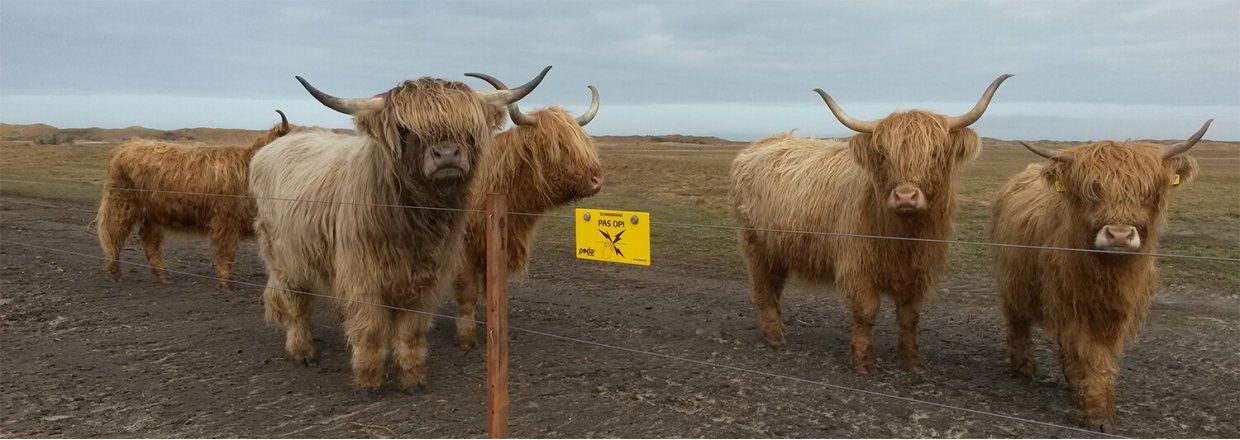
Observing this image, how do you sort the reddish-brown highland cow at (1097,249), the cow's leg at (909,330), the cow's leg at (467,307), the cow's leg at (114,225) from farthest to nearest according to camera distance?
the cow's leg at (114,225)
the cow's leg at (467,307)
the cow's leg at (909,330)
the reddish-brown highland cow at (1097,249)

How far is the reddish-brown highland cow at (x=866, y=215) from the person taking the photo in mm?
4930

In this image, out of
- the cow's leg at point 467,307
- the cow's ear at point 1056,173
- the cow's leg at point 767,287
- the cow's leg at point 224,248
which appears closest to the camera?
the cow's ear at point 1056,173

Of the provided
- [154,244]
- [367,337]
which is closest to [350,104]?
[367,337]

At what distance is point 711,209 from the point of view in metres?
16.9

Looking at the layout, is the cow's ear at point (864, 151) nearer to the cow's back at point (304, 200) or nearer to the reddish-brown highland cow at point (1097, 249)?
the reddish-brown highland cow at point (1097, 249)

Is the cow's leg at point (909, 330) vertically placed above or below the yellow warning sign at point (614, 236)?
below

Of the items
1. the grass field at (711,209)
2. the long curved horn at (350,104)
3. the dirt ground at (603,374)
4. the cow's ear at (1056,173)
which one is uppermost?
the long curved horn at (350,104)

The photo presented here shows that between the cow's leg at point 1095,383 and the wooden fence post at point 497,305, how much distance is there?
10.5 ft

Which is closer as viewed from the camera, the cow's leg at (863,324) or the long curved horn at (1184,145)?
the long curved horn at (1184,145)

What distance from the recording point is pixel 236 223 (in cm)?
855

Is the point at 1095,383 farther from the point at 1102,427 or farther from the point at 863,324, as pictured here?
the point at 863,324

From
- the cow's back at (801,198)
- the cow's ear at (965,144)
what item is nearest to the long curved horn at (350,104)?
the cow's back at (801,198)

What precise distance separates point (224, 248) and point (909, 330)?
6807mm

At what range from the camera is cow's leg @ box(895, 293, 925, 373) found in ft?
18.1
